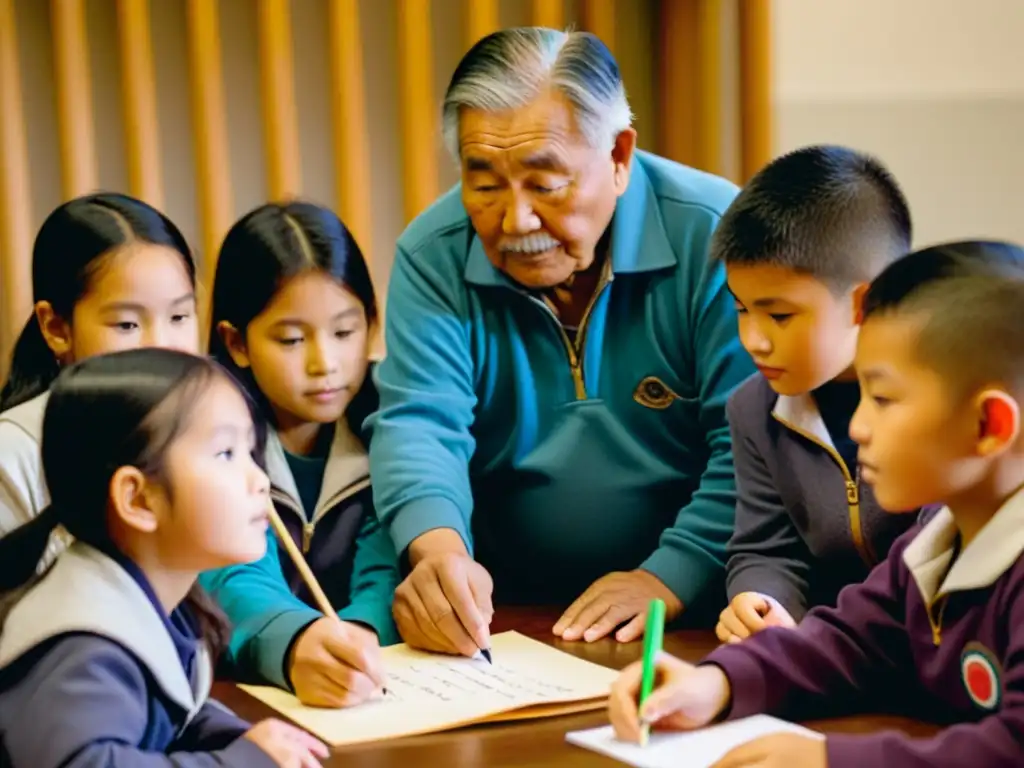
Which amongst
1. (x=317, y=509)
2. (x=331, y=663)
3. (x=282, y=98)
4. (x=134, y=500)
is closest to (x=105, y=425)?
(x=134, y=500)

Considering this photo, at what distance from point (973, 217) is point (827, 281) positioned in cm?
116

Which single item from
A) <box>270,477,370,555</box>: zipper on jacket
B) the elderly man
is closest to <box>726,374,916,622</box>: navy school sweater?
the elderly man

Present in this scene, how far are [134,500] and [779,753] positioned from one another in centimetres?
46

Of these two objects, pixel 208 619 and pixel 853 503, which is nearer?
pixel 208 619

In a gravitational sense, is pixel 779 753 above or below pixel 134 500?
below

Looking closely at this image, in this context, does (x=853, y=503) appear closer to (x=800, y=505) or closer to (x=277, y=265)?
(x=800, y=505)

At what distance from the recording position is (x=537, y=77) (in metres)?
1.28

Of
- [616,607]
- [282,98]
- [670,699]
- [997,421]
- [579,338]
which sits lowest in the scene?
[616,607]

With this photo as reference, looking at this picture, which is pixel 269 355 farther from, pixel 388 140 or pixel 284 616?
pixel 388 140

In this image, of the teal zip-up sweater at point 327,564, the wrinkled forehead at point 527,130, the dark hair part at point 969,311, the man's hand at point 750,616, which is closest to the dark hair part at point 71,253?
the teal zip-up sweater at point 327,564

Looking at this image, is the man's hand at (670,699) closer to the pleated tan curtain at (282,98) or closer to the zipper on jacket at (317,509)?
the zipper on jacket at (317,509)

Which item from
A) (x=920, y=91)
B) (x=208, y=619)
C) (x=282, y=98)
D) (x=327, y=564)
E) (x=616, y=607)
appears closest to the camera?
(x=208, y=619)

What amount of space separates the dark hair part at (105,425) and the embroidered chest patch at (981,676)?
0.57m

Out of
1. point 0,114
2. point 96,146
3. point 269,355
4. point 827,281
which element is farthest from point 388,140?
point 827,281
